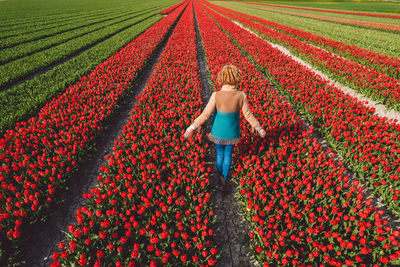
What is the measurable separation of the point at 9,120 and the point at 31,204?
407cm

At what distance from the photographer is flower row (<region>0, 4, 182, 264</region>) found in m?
3.45

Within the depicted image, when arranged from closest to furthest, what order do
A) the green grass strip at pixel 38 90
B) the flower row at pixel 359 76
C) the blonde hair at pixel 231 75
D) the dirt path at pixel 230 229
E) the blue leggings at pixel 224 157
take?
1. the blonde hair at pixel 231 75
2. the dirt path at pixel 230 229
3. the blue leggings at pixel 224 157
4. the green grass strip at pixel 38 90
5. the flower row at pixel 359 76

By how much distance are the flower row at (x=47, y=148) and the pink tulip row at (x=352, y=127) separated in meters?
6.32

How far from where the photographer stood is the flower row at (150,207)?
2773 millimetres

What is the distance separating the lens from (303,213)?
3230 mm

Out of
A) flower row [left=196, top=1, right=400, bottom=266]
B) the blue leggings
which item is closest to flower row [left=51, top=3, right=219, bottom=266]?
the blue leggings

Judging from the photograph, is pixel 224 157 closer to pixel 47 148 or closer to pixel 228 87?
pixel 228 87

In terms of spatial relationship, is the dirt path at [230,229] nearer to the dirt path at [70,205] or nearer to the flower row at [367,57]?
the dirt path at [70,205]

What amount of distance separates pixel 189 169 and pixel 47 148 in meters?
3.63

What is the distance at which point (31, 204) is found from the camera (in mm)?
3670

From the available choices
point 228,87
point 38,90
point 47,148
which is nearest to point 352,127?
point 228,87

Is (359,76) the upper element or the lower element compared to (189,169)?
upper

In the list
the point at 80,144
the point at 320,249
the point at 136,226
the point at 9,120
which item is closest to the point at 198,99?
the point at 80,144

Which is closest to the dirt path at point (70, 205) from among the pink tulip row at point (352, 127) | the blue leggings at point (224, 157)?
the blue leggings at point (224, 157)
